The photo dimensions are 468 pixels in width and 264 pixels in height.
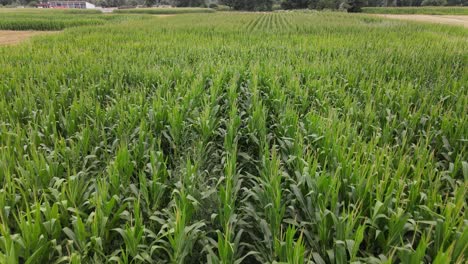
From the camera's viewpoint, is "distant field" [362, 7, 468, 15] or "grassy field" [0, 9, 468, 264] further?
"distant field" [362, 7, 468, 15]

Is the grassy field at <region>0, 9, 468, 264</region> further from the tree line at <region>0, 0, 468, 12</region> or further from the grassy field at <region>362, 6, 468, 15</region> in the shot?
the tree line at <region>0, 0, 468, 12</region>

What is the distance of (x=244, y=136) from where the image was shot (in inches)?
156

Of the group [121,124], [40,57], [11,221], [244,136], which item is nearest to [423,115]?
[244,136]

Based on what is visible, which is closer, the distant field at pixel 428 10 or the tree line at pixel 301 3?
the distant field at pixel 428 10

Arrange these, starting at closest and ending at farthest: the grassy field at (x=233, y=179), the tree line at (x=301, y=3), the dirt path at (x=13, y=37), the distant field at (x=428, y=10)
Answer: the grassy field at (x=233, y=179) < the dirt path at (x=13, y=37) < the distant field at (x=428, y=10) < the tree line at (x=301, y=3)

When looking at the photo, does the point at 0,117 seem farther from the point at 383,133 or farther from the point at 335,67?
the point at 335,67

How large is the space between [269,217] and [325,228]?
39cm

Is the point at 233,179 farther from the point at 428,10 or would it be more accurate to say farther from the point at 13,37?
the point at 428,10

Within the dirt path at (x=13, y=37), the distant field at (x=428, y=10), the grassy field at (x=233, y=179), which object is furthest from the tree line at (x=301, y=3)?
the grassy field at (x=233, y=179)

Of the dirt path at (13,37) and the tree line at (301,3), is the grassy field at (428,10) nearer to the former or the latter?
the tree line at (301,3)

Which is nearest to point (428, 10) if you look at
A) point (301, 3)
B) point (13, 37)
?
point (301, 3)

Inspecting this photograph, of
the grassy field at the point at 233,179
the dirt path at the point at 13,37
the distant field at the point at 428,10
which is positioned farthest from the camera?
the distant field at the point at 428,10

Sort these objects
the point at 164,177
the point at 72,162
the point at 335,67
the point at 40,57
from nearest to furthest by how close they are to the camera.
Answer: the point at 164,177, the point at 72,162, the point at 335,67, the point at 40,57

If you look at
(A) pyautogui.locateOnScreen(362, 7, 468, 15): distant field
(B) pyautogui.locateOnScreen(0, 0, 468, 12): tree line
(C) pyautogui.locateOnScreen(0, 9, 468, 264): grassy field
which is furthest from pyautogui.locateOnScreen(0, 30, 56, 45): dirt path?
→ (A) pyautogui.locateOnScreen(362, 7, 468, 15): distant field
